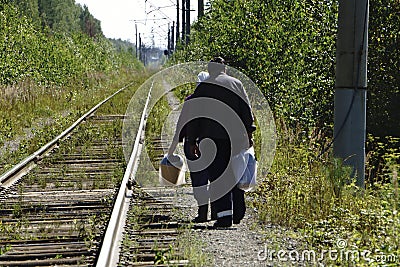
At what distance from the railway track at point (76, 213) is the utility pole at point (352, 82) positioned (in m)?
2.39

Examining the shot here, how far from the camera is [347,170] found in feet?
27.9

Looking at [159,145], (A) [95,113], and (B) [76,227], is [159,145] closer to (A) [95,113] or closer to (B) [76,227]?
(B) [76,227]

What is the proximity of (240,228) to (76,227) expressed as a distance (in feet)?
5.66

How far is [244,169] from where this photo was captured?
7.96 meters

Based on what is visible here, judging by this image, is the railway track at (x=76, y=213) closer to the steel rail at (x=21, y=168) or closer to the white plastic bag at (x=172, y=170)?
the steel rail at (x=21, y=168)

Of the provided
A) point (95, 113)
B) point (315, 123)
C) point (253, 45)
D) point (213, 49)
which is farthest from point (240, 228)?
point (95, 113)

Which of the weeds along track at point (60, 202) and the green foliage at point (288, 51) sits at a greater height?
the green foliage at point (288, 51)

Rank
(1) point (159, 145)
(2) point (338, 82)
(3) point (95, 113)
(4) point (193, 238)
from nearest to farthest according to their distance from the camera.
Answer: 1. (4) point (193, 238)
2. (2) point (338, 82)
3. (1) point (159, 145)
4. (3) point (95, 113)

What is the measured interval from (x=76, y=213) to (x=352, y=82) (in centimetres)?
372

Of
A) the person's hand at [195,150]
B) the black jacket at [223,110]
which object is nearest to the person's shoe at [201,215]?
the person's hand at [195,150]

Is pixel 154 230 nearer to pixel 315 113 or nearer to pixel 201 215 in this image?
pixel 201 215

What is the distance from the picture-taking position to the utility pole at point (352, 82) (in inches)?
360

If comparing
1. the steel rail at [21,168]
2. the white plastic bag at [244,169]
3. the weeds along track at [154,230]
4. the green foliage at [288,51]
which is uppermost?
the green foliage at [288,51]

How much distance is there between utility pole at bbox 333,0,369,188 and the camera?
9148mm
